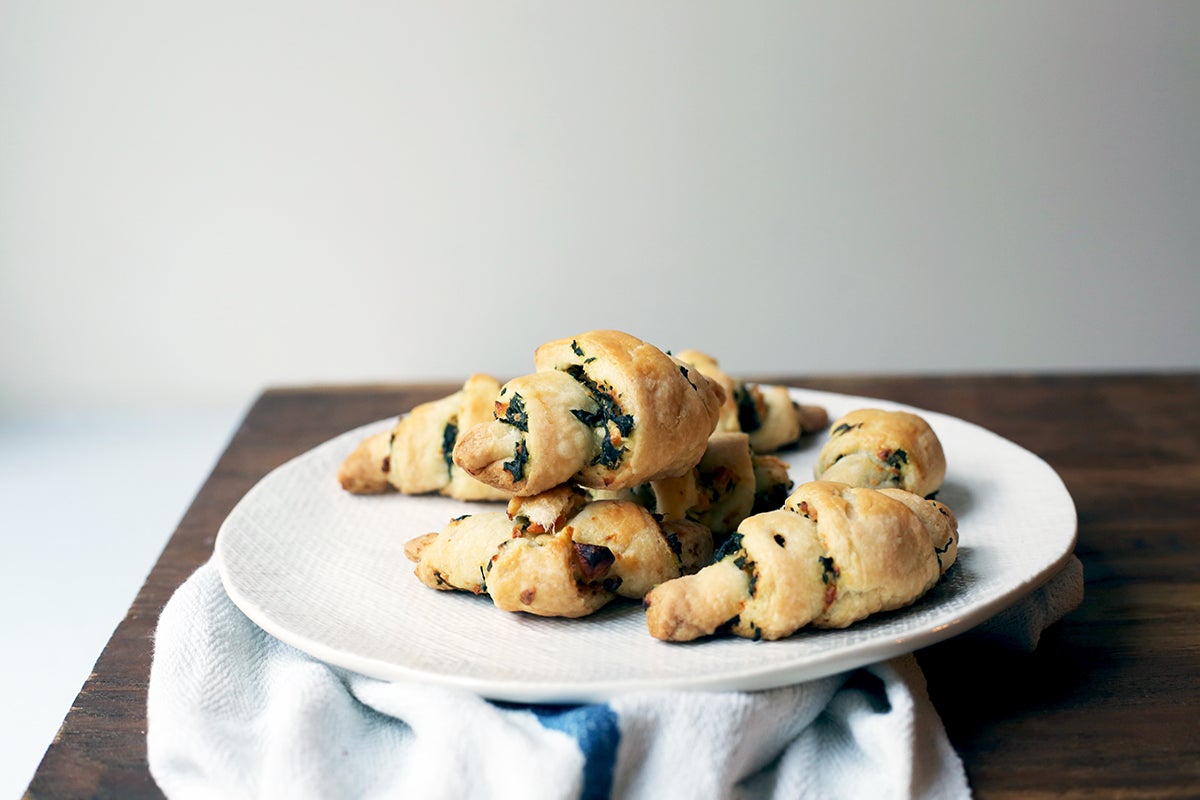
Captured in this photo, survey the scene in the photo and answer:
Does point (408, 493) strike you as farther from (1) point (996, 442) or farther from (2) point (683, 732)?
(1) point (996, 442)

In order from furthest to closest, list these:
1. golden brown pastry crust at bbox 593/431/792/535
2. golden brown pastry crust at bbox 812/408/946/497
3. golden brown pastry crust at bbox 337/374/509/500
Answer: golden brown pastry crust at bbox 337/374/509/500
golden brown pastry crust at bbox 812/408/946/497
golden brown pastry crust at bbox 593/431/792/535

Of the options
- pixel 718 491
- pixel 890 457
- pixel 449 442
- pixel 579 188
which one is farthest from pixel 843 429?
pixel 579 188

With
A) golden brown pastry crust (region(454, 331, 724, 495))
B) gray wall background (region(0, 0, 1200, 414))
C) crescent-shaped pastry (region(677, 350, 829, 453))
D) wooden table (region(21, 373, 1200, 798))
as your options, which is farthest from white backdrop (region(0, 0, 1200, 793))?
golden brown pastry crust (region(454, 331, 724, 495))

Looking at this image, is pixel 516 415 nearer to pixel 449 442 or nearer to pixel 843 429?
pixel 449 442

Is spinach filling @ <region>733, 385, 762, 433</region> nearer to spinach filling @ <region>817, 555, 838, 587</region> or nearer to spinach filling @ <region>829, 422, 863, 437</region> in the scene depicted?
spinach filling @ <region>829, 422, 863, 437</region>

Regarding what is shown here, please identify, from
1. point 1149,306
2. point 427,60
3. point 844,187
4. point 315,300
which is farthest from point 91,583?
point 1149,306
